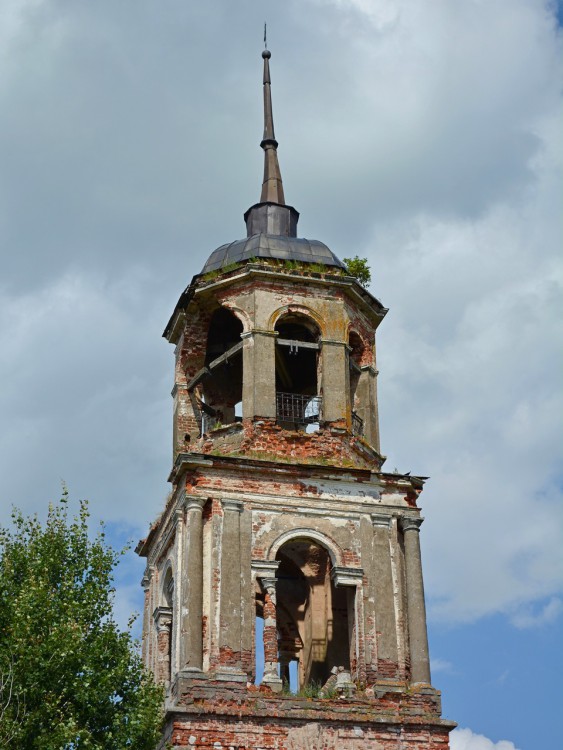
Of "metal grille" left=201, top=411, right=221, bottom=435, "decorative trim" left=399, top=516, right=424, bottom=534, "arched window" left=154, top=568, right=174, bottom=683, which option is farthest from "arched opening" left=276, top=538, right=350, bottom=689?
"metal grille" left=201, top=411, right=221, bottom=435

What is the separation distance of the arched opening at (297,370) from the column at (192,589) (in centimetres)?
249

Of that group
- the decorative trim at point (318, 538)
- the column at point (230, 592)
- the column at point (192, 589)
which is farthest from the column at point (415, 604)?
the column at point (192, 589)

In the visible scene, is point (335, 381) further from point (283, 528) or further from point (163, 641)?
point (163, 641)

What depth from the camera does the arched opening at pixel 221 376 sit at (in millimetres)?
23922

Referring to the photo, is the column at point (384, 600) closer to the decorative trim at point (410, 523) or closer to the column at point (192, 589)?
the decorative trim at point (410, 523)

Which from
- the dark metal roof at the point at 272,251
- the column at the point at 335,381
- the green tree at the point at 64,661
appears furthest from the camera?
the dark metal roof at the point at 272,251

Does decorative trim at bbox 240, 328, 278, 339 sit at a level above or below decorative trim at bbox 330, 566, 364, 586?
above

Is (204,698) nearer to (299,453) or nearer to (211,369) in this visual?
(299,453)

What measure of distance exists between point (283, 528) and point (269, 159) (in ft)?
25.6

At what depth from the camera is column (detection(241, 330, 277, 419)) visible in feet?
71.3

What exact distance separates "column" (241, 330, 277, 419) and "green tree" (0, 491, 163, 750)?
3.35 meters

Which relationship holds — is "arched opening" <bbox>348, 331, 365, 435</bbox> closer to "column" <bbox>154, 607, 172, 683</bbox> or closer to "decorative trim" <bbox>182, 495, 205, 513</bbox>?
"decorative trim" <bbox>182, 495, 205, 513</bbox>

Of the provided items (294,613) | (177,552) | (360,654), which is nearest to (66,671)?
(177,552)

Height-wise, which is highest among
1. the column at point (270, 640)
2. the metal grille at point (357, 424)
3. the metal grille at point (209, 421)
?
the metal grille at point (209, 421)
